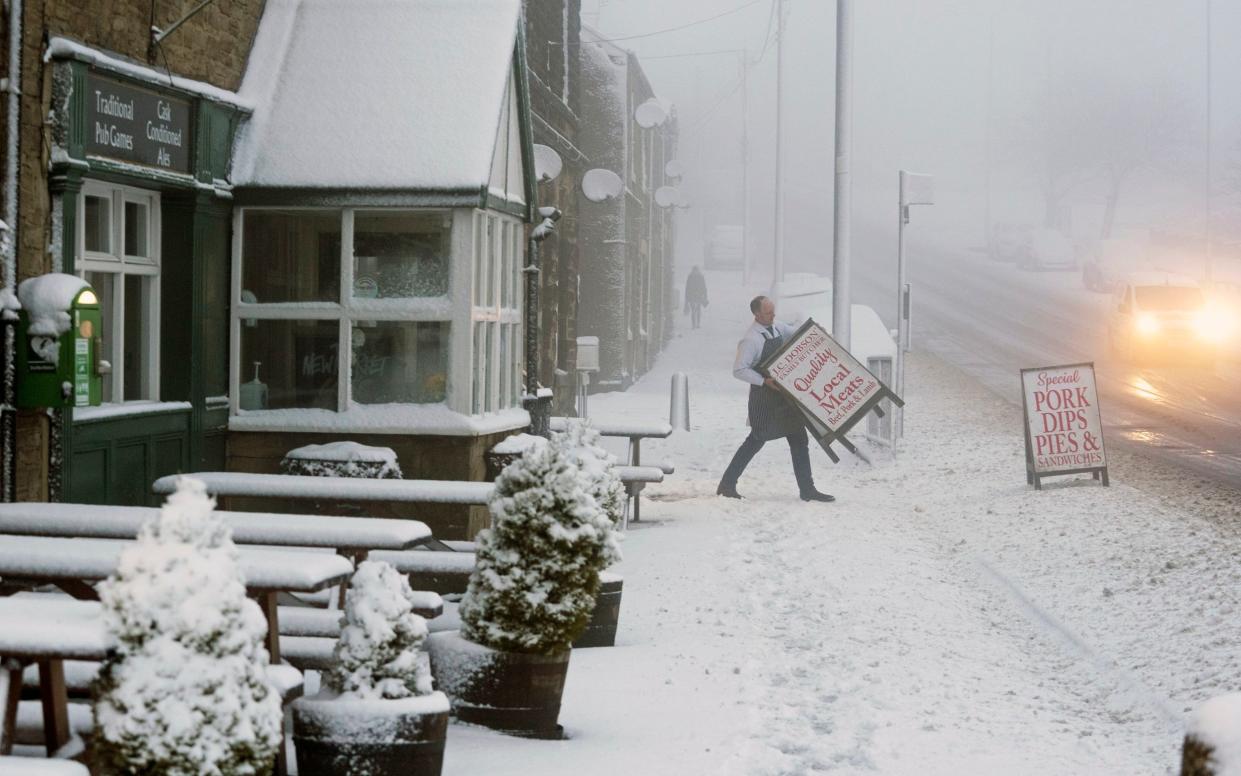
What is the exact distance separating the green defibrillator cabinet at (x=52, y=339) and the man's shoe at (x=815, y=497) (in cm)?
813

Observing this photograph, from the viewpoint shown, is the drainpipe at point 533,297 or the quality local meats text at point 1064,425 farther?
the quality local meats text at point 1064,425

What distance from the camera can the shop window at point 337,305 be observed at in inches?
438

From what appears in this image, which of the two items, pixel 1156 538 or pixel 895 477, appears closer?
pixel 1156 538

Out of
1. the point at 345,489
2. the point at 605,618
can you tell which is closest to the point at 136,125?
the point at 345,489

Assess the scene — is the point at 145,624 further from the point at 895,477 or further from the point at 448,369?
the point at 895,477

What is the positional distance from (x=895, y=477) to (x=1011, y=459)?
171 centimetres

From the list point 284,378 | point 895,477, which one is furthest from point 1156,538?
point 284,378

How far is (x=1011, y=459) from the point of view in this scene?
18.2 metres

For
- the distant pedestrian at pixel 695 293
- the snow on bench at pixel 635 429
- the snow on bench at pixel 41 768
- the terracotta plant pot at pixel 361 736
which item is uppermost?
the distant pedestrian at pixel 695 293

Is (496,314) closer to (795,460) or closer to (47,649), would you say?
(795,460)

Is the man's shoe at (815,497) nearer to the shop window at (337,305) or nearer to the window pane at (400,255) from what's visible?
the shop window at (337,305)

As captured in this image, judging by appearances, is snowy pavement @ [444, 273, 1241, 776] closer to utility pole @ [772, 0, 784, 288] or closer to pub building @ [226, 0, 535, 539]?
pub building @ [226, 0, 535, 539]

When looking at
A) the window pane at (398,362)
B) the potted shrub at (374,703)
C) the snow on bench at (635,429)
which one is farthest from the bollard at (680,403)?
the potted shrub at (374,703)

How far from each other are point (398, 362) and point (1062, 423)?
23.3 feet
